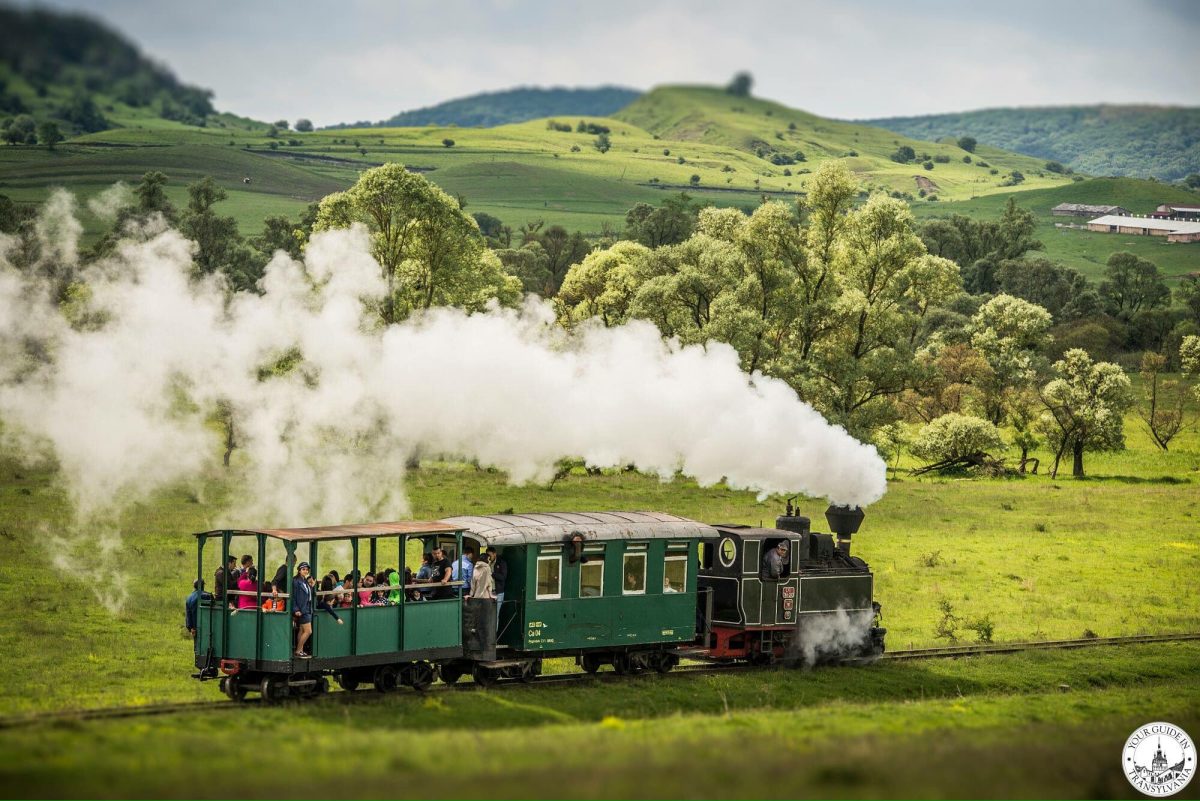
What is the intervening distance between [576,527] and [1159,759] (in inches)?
493

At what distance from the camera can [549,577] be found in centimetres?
2761

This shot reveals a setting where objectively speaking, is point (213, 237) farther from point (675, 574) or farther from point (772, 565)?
point (772, 565)

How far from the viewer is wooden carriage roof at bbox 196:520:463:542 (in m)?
24.7

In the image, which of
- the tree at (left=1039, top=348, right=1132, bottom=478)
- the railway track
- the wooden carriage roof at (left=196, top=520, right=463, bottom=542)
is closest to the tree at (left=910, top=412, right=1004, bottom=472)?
the tree at (left=1039, top=348, right=1132, bottom=478)

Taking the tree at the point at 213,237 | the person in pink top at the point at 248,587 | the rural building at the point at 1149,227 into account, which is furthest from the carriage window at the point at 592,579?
the rural building at the point at 1149,227

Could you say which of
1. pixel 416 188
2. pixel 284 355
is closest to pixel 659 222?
pixel 416 188

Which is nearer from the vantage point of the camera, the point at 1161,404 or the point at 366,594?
the point at 366,594

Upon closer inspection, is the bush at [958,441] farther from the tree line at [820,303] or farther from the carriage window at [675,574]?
the carriage window at [675,574]

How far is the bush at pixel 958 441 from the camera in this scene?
72.5m

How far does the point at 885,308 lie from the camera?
65.7 meters

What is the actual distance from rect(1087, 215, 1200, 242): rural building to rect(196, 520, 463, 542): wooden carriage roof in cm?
14197

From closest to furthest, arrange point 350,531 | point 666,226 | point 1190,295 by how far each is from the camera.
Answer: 1. point 350,531
2. point 666,226
3. point 1190,295

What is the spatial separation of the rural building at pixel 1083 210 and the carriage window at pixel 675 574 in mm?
158259

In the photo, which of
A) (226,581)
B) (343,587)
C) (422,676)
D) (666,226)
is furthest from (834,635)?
(666,226)
